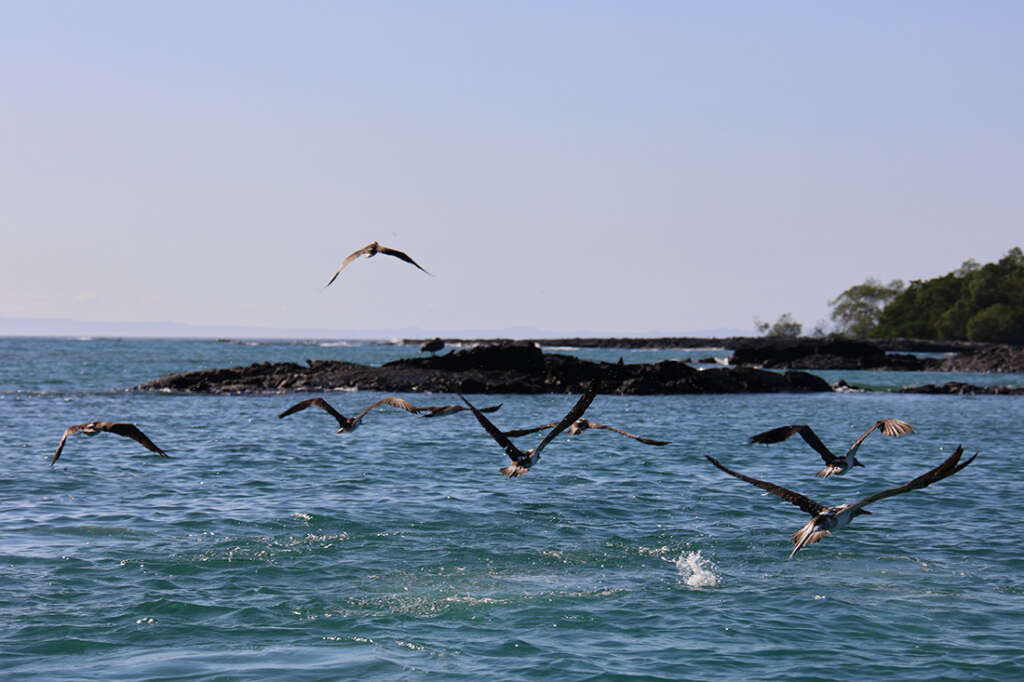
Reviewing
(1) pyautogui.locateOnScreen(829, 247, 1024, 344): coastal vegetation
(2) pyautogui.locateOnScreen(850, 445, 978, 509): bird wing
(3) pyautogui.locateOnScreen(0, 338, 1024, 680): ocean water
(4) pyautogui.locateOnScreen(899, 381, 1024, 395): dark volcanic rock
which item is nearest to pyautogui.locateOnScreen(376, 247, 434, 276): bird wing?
(3) pyautogui.locateOnScreen(0, 338, 1024, 680): ocean water

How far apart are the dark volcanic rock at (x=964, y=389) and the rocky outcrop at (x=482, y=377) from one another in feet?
30.8

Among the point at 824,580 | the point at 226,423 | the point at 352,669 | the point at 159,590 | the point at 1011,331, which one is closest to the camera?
the point at 352,669

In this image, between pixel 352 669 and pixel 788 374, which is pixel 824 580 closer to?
pixel 352 669

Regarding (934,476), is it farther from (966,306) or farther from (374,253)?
(966,306)

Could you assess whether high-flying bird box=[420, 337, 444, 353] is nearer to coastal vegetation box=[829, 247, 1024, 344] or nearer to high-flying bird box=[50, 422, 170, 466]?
high-flying bird box=[50, 422, 170, 466]

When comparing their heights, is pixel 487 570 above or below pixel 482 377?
below

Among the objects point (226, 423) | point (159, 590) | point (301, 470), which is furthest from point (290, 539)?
point (226, 423)

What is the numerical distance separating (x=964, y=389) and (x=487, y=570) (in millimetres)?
56004

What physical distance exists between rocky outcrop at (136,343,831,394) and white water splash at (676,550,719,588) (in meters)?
37.6

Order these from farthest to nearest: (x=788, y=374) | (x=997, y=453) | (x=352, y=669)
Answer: (x=788, y=374) → (x=997, y=453) → (x=352, y=669)

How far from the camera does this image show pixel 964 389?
2506 inches

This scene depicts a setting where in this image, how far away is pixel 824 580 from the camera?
14.7m

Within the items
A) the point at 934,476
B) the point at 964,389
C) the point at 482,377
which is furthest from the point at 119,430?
the point at 964,389

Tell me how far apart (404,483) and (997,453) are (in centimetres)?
1888
